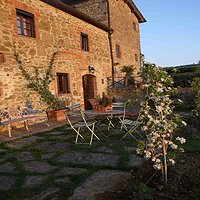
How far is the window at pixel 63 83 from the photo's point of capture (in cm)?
846

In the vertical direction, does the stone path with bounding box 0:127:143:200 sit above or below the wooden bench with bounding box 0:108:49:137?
below

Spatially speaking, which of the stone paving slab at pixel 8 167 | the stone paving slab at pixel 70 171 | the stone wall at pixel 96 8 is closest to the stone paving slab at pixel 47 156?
the stone paving slab at pixel 8 167

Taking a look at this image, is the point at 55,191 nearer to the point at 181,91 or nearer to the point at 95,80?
the point at 181,91

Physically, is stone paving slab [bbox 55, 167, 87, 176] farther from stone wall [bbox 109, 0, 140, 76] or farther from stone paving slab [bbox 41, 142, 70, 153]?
stone wall [bbox 109, 0, 140, 76]

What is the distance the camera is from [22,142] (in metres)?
4.43

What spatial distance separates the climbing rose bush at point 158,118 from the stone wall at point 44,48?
5.19 meters

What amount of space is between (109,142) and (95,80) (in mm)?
6963

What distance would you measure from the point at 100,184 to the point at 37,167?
119 cm

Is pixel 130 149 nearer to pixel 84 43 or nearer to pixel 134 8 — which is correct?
pixel 84 43

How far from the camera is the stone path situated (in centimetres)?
212

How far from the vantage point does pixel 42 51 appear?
743 centimetres

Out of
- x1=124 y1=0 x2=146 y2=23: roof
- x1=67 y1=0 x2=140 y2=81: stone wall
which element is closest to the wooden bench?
x1=67 y1=0 x2=140 y2=81: stone wall

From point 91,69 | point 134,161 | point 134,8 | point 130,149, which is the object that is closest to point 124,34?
point 134,8

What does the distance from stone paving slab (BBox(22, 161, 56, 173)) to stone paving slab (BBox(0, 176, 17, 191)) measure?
0.90 ft
